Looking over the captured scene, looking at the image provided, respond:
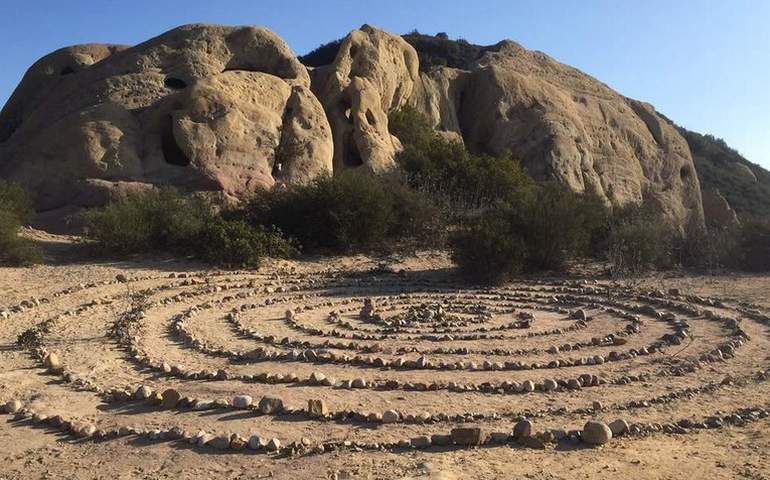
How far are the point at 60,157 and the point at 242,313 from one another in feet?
30.2

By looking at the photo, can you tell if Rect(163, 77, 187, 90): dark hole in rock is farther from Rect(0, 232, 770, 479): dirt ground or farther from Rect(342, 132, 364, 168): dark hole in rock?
Rect(0, 232, 770, 479): dirt ground

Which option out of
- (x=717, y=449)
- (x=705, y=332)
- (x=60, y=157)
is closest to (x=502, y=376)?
(x=717, y=449)

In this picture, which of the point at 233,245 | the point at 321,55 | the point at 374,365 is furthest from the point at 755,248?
the point at 321,55

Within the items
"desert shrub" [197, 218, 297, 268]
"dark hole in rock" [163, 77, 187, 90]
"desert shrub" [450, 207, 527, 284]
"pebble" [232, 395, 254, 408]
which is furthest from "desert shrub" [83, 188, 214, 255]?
"pebble" [232, 395, 254, 408]

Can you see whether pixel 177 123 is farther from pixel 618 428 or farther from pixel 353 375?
pixel 618 428

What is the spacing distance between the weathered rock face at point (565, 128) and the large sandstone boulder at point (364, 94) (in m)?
2.13

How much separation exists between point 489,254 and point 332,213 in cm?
367

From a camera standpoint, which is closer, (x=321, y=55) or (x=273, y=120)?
(x=273, y=120)

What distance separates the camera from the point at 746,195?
40.3 metres

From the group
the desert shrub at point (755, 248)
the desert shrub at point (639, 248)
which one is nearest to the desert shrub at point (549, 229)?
the desert shrub at point (639, 248)

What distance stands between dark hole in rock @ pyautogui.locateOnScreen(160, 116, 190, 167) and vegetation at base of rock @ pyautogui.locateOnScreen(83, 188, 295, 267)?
301cm

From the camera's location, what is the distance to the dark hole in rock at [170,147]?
17984 millimetres

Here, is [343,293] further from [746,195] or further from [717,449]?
[746,195]

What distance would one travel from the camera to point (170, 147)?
18203 mm
